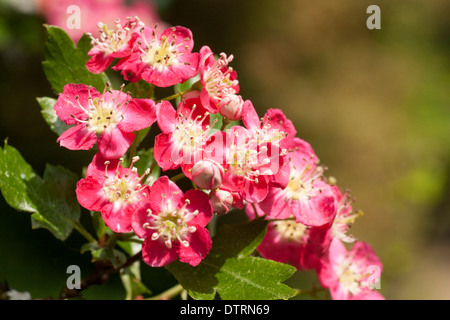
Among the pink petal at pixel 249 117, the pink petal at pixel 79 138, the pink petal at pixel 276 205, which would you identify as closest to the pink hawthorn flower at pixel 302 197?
the pink petal at pixel 276 205

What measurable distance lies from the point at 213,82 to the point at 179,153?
0.16 meters

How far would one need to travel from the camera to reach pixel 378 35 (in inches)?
157

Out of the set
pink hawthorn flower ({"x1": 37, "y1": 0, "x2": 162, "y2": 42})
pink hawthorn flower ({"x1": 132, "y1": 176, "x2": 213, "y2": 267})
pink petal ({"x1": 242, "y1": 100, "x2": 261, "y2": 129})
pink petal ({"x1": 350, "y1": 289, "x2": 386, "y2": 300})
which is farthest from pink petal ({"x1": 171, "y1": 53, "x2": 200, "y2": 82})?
pink hawthorn flower ({"x1": 37, "y1": 0, "x2": 162, "y2": 42})

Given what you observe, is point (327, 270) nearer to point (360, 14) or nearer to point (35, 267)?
point (35, 267)

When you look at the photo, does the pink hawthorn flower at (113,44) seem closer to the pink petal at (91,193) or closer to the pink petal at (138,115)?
the pink petal at (138,115)

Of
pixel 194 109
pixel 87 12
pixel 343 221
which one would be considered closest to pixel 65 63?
pixel 194 109

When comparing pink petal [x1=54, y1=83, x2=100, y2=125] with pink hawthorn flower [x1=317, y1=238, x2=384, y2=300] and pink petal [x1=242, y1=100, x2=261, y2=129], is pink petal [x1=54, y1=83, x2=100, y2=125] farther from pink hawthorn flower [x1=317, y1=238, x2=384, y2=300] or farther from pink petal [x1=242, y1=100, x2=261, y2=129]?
pink hawthorn flower [x1=317, y1=238, x2=384, y2=300]

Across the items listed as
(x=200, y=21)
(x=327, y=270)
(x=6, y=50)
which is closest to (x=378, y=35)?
(x=200, y=21)

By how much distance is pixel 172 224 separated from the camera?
3.01 ft

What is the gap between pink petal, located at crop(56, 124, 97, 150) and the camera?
950mm

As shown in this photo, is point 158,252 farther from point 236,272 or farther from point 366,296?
point 366,296

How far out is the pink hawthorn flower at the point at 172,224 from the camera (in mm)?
904

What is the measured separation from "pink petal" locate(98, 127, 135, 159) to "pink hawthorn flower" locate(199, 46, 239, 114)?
155 mm

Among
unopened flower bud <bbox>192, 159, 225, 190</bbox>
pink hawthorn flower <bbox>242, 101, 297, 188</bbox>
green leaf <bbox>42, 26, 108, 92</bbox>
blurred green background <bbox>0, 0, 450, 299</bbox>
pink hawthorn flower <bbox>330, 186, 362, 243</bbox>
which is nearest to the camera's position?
unopened flower bud <bbox>192, 159, 225, 190</bbox>
